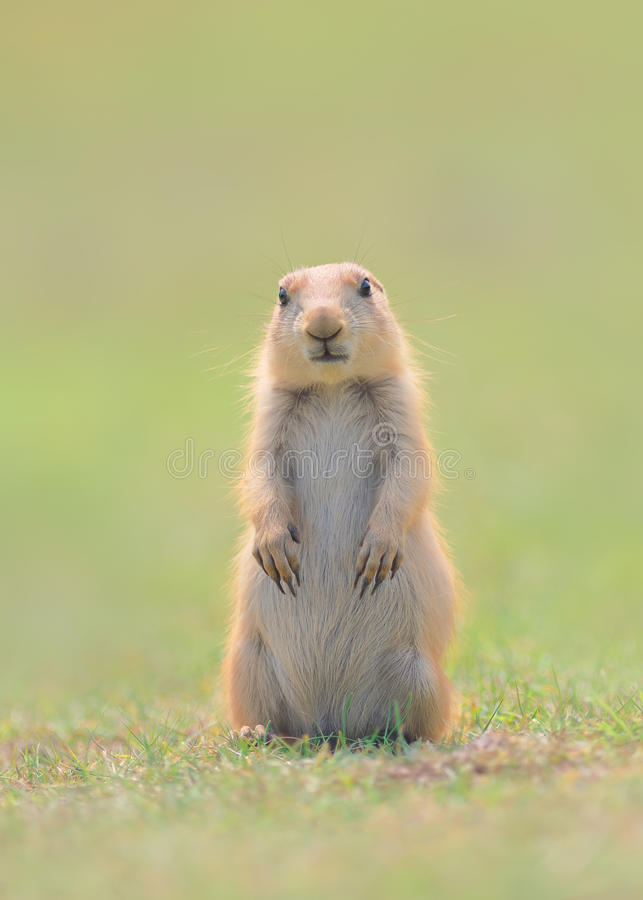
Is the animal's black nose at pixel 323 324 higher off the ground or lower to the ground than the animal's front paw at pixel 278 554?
higher

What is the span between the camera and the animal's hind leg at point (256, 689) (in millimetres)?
6555

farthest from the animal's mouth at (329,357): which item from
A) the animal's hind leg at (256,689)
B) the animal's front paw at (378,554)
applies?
the animal's hind leg at (256,689)

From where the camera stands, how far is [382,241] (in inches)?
1036

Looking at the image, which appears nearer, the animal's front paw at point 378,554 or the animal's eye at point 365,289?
the animal's front paw at point 378,554

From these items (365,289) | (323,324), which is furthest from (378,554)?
(365,289)

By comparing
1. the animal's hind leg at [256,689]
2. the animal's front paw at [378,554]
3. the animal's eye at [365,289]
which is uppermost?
the animal's eye at [365,289]

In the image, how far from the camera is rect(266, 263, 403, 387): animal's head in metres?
6.34

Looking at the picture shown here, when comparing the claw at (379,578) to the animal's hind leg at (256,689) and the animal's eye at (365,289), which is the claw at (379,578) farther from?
the animal's eye at (365,289)

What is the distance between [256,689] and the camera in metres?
6.57

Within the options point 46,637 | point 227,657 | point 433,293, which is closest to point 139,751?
point 227,657

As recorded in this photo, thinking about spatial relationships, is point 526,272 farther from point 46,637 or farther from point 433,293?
point 46,637

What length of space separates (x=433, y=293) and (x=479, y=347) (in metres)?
2.62

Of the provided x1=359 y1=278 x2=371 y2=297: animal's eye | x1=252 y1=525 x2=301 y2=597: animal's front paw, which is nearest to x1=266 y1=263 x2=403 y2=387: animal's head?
x1=359 y1=278 x2=371 y2=297: animal's eye

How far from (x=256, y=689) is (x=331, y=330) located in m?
1.93
